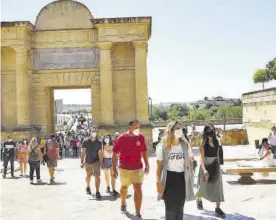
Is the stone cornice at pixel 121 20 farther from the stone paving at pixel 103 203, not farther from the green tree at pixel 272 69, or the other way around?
the green tree at pixel 272 69

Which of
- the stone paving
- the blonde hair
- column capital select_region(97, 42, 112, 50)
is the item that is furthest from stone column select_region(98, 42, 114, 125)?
the blonde hair

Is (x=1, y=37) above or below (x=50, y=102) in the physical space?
above

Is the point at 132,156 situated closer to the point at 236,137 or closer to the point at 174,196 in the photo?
the point at 174,196

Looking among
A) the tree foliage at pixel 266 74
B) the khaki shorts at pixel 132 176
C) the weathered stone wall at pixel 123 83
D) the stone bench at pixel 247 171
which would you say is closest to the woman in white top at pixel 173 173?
the khaki shorts at pixel 132 176

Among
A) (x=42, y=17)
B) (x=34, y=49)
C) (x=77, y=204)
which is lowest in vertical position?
(x=77, y=204)

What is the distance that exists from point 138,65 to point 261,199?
1623 cm

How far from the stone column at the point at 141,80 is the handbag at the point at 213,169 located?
16496 millimetres

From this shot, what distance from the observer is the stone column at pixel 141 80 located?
80.6ft

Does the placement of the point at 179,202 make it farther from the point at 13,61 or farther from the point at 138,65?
the point at 13,61

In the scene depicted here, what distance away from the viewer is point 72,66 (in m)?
25.3

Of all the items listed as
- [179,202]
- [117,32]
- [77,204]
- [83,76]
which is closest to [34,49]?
[83,76]

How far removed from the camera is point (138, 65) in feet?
80.8

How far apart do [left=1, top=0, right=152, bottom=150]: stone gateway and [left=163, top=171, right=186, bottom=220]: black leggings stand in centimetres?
1813

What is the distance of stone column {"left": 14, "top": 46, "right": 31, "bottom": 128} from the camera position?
24.8m
